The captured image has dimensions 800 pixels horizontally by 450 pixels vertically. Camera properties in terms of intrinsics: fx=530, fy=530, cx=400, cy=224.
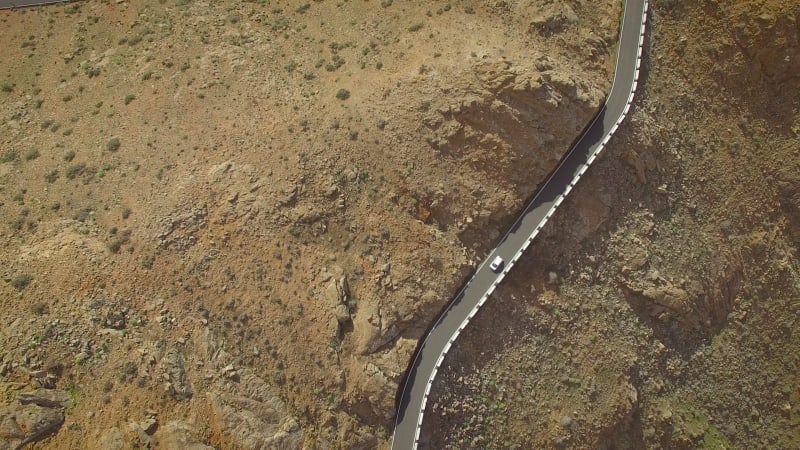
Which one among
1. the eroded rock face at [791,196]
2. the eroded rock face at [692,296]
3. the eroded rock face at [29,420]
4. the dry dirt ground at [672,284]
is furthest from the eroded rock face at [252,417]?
the eroded rock face at [791,196]

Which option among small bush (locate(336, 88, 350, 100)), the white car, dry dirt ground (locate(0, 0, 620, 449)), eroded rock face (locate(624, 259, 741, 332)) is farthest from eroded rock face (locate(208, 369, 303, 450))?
eroded rock face (locate(624, 259, 741, 332))

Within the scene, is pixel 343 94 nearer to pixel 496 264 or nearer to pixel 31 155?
pixel 496 264

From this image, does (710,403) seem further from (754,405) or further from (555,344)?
(555,344)

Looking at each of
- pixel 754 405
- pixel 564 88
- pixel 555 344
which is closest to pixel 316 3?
pixel 564 88

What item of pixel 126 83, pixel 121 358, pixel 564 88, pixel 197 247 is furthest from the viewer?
pixel 126 83

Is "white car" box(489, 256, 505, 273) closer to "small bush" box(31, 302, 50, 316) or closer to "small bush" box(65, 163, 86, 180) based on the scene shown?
"small bush" box(31, 302, 50, 316)
